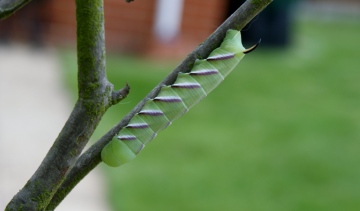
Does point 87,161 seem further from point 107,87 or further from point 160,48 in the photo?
point 160,48

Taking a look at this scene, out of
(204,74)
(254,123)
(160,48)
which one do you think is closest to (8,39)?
(160,48)

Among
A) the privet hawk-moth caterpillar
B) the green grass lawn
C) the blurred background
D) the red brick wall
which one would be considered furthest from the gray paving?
the privet hawk-moth caterpillar

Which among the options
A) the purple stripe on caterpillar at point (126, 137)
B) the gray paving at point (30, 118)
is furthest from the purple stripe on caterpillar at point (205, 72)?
the gray paving at point (30, 118)

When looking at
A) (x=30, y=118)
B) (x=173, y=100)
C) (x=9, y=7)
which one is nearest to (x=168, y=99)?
(x=173, y=100)

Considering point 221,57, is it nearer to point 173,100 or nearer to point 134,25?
point 173,100

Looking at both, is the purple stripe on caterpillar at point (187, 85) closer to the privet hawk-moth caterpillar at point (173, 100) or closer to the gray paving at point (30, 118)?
the privet hawk-moth caterpillar at point (173, 100)

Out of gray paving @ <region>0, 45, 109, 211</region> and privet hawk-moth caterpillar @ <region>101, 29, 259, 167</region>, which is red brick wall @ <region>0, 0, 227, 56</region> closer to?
gray paving @ <region>0, 45, 109, 211</region>
